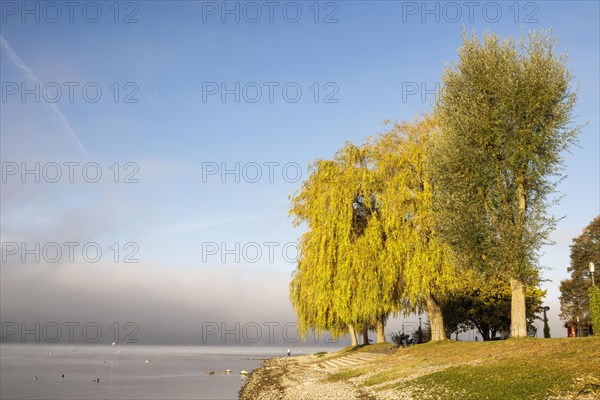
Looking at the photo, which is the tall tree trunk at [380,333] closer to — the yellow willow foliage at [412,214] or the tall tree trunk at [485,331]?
the yellow willow foliage at [412,214]

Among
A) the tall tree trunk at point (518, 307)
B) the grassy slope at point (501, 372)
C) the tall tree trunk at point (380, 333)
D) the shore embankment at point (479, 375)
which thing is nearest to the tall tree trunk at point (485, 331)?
the tall tree trunk at point (380, 333)

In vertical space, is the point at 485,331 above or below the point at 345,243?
below

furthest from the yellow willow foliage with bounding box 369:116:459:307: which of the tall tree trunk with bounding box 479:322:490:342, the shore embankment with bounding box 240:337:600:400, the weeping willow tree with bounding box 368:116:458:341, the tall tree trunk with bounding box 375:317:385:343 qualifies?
the tall tree trunk with bounding box 479:322:490:342

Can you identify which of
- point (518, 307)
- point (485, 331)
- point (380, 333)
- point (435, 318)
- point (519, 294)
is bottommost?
point (485, 331)

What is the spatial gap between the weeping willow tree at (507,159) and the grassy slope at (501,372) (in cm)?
Result: 442

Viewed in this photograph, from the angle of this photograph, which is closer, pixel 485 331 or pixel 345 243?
pixel 345 243

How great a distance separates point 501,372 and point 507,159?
12530 millimetres

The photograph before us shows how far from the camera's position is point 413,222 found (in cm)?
3769

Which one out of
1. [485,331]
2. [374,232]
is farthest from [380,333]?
[485,331]

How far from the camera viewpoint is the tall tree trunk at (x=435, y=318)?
124ft

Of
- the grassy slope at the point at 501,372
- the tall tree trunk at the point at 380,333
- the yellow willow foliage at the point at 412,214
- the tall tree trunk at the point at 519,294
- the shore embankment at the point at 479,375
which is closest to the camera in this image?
the grassy slope at the point at 501,372

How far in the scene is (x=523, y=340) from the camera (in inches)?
1016

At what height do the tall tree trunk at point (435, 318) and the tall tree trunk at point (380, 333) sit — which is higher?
the tall tree trunk at point (435, 318)

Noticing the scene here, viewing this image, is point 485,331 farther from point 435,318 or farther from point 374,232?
point 374,232
